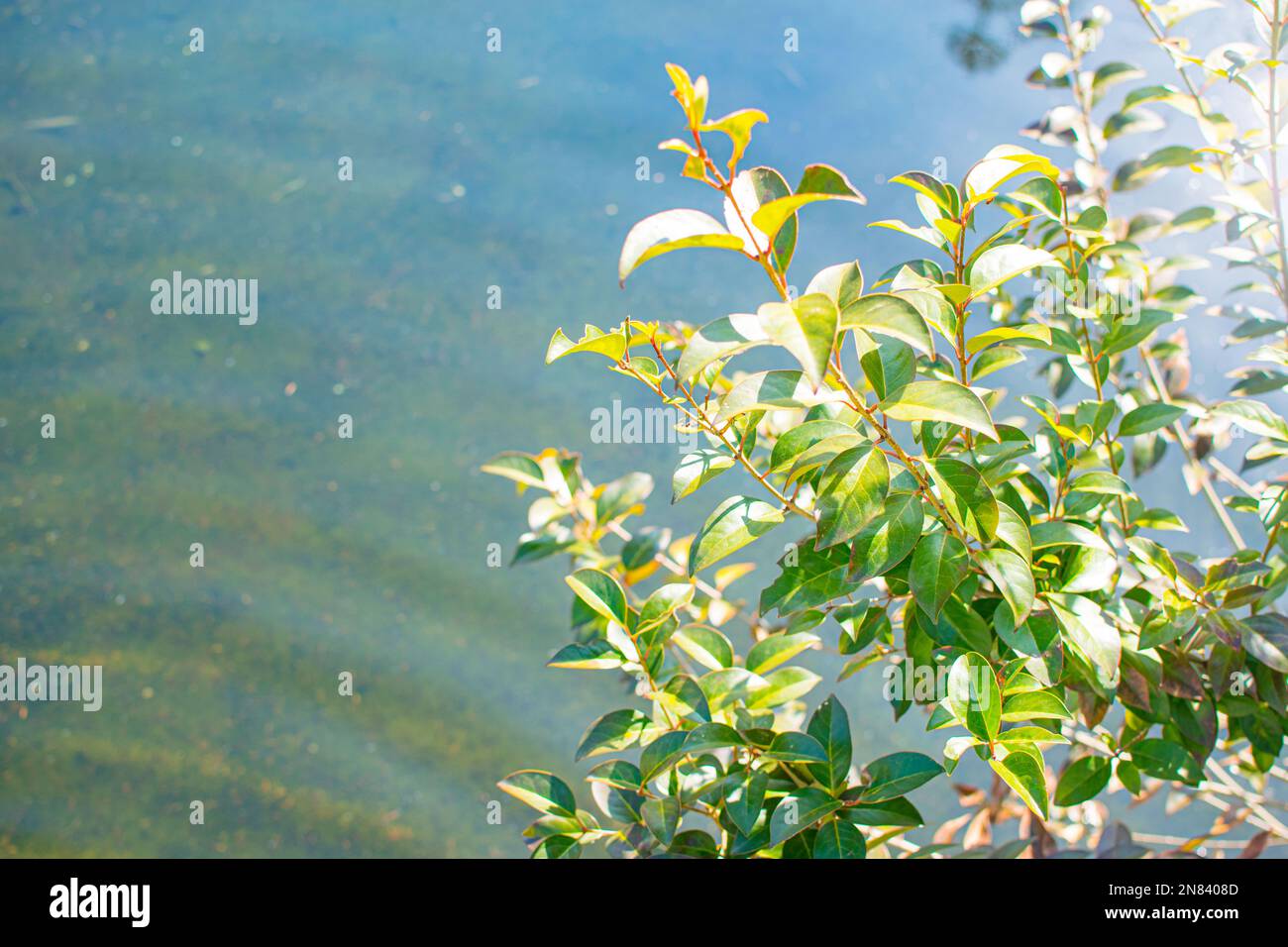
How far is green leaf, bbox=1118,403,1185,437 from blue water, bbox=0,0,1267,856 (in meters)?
0.93

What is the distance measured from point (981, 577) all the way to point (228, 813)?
1.39 meters

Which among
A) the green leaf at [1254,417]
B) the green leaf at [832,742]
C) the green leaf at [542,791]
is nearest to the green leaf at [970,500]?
the green leaf at [832,742]

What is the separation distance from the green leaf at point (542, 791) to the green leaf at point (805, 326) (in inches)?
18.3

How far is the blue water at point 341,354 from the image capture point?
165 centimetres

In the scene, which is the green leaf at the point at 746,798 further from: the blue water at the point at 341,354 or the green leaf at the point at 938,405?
the blue water at the point at 341,354

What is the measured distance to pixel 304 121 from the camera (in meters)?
2.03

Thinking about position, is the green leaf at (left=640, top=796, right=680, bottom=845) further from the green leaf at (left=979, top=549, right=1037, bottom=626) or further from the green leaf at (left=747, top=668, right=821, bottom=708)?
the green leaf at (left=979, top=549, right=1037, bottom=626)

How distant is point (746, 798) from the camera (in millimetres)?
734

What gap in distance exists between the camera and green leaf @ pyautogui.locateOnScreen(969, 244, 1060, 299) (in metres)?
0.67

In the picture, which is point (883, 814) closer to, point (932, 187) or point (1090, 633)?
point (1090, 633)

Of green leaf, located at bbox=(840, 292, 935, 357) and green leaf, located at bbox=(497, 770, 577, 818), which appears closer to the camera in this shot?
green leaf, located at bbox=(840, 292, 935, 357)

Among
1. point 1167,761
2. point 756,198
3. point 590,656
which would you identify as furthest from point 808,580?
point 1167,761

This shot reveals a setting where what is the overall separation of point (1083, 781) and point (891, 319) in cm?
57

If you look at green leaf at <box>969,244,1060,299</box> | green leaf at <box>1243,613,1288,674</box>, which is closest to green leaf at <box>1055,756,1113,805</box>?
green leaf at <box>1243,613,1288,674</box>
